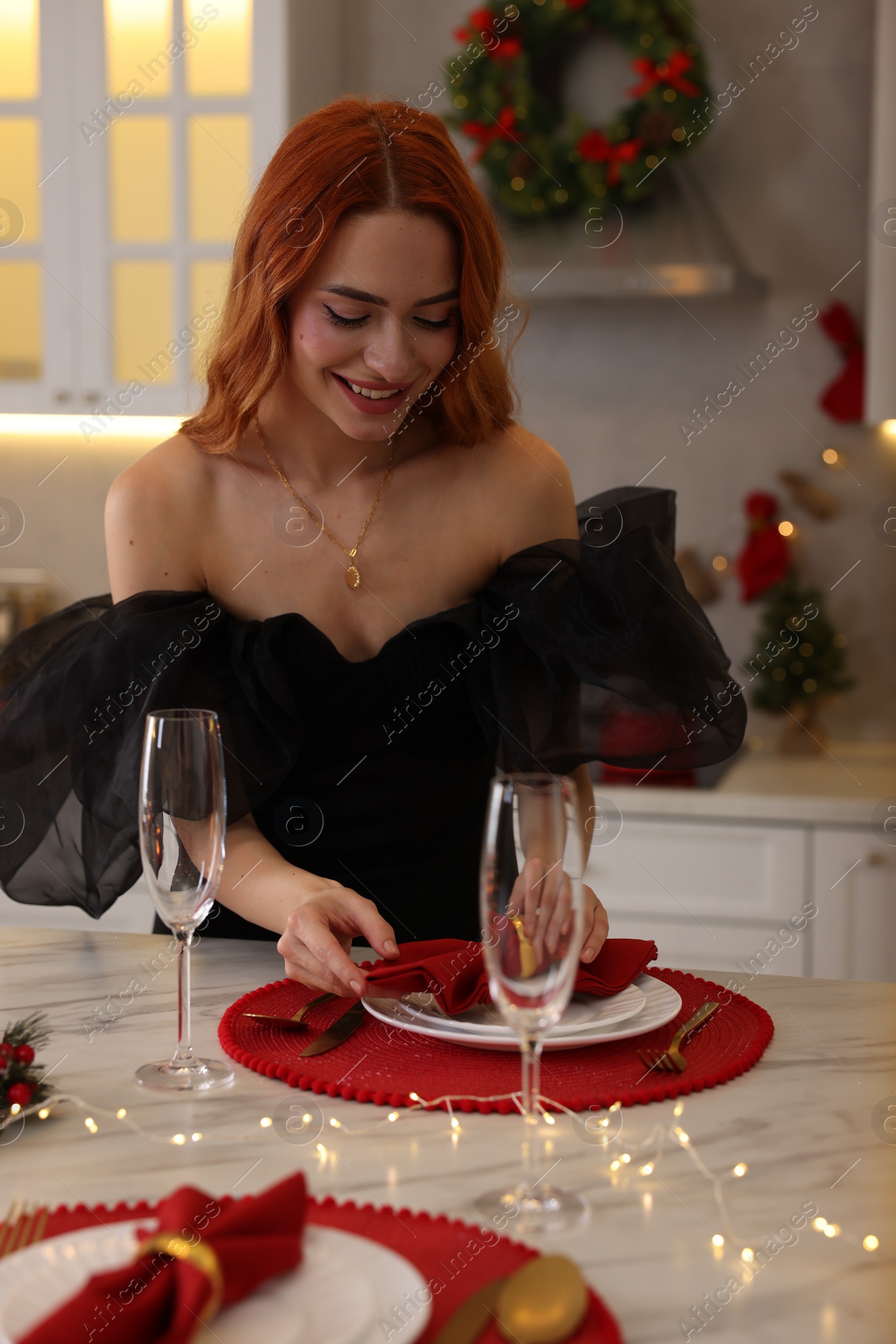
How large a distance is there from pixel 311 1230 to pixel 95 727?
66 centimetres

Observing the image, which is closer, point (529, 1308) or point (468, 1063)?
point (529, 1308)

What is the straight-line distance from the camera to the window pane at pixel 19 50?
256 centimetres

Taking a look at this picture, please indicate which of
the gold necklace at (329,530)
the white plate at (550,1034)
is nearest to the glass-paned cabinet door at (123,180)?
the gold necklace at (329,530)

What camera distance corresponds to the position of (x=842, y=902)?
2258 mm

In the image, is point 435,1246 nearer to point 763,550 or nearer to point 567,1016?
point 567,1016

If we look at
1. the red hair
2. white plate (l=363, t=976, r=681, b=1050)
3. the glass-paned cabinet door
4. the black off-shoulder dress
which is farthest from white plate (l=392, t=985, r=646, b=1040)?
the glass-paned cabinet door

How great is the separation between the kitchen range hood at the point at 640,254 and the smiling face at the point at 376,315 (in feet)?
4.38

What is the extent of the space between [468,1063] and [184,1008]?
186mm

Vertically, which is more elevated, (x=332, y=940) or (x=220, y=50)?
(x=220, y=50)

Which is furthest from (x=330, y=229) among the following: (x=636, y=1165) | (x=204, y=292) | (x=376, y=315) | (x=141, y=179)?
(x=141, y=179)

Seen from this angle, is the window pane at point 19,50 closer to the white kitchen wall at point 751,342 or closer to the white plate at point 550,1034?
the white kitchen wall at point 751,342

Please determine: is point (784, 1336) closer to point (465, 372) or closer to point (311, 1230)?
point (311, 1230)

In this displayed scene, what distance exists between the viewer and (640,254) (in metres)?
2.57

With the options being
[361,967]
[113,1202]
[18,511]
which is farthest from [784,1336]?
[18,511]
